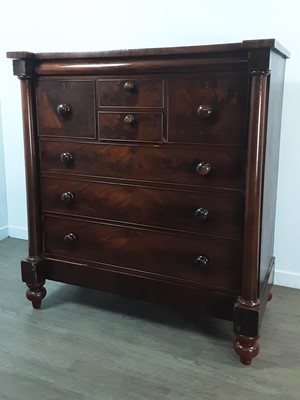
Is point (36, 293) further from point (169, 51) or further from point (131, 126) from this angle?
point (169, 51)

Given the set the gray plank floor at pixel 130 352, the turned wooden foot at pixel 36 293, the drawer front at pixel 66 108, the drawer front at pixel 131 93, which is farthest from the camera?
the turned wooden foot at pixel 36 293

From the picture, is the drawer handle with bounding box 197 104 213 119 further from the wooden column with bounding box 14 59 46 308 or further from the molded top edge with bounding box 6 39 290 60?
the wooden column with bounding box 14 59 46 308

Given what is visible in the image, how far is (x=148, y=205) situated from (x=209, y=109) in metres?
0.43

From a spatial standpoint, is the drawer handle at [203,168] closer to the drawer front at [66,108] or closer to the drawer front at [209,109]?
the drawer front at [209,109]

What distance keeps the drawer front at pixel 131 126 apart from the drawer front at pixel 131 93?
4 cm

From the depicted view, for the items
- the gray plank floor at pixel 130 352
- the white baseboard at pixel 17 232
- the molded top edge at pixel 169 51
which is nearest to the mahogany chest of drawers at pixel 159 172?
the molded top edge at pixel 169 51

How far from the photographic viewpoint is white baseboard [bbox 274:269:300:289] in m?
2.14

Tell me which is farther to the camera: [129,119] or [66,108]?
[66,108]

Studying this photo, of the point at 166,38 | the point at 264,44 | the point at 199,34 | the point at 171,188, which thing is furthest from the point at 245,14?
the point at 171,188

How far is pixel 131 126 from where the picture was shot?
160cm

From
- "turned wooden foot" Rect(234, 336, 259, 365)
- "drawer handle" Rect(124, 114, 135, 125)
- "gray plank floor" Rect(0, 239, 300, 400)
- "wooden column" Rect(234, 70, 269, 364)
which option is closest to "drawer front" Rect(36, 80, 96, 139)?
"drawer handle" Rect(124, 114, 135, 125)

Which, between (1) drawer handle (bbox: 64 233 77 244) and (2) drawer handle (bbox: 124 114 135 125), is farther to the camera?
(1) drawer handle (bbox: 64 233 77 244)

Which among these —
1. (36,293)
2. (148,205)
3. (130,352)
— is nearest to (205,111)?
(148,205)

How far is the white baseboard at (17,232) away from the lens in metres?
2.83
